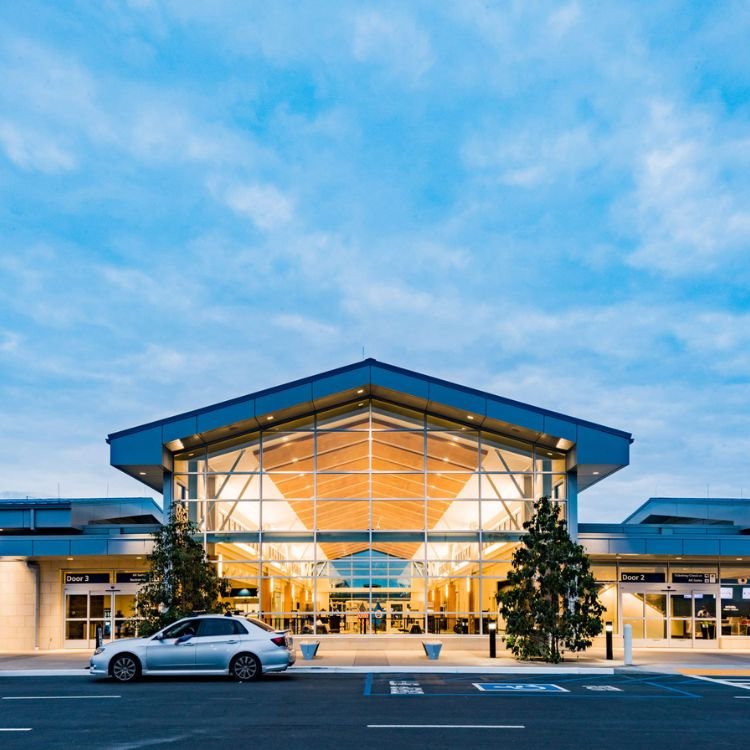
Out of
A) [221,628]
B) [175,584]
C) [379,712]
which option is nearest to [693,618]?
[175,584]

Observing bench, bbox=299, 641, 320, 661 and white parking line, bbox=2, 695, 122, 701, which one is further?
bench, bbox=299, 641, 320, 661

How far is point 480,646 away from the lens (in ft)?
89.4

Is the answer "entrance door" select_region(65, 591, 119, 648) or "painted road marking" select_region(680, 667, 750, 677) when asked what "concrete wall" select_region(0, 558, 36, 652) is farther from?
"painted road marking" select_region(680, 667, 750, 677)

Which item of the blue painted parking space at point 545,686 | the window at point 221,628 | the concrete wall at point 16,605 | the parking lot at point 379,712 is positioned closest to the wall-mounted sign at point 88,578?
the concrete wall at point 16,605

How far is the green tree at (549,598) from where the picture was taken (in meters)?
23.1

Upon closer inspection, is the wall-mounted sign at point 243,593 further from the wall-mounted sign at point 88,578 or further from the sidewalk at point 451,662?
the wall-mounted sign at point 88,578

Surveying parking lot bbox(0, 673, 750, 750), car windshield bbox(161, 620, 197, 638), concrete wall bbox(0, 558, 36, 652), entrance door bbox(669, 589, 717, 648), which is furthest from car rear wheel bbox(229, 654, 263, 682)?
entrance door bbox(669, 589, 717, 648)

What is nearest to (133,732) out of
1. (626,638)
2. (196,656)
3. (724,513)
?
(196,656)

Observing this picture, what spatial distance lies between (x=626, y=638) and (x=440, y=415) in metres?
8.32

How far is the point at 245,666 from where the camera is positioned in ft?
63.3

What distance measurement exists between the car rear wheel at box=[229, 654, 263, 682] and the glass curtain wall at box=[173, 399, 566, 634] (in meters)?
8.20

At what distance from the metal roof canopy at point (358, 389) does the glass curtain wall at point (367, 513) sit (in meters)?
1.43

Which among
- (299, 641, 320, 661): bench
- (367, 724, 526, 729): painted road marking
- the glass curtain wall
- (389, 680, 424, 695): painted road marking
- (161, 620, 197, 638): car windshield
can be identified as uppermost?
the glass curtain wall

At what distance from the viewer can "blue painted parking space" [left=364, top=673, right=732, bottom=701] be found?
1691 centimetres
